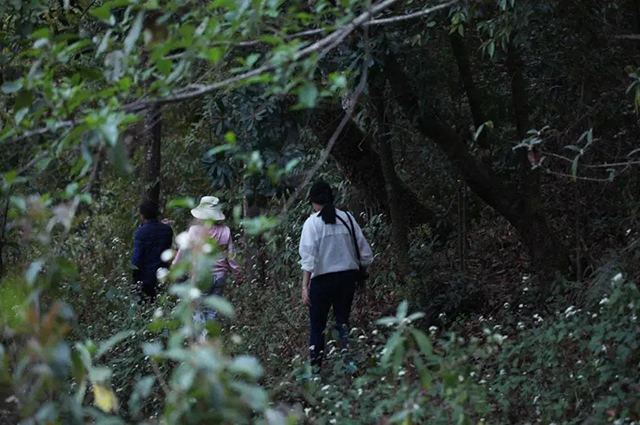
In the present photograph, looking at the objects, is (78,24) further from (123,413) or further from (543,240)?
(543,240)

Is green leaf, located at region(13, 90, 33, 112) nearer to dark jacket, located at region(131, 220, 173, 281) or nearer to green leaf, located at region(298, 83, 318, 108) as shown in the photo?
green leaf, located at region(298, 83, 318, 108)

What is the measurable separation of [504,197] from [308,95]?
575 centimetres

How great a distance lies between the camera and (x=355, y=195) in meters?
12.5

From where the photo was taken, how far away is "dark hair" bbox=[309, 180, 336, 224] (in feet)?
29.9

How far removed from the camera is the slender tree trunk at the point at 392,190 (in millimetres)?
10820

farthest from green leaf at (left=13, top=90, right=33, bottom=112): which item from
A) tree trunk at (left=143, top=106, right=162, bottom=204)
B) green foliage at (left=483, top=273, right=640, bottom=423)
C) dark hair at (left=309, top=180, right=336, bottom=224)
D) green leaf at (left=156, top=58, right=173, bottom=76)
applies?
tree trunk at (left=143, top=106, right=162, bottom=204)

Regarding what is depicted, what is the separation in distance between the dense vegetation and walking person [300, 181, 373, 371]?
0.32 metres

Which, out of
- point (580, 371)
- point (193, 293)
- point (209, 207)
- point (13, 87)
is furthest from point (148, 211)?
point (193, 293)

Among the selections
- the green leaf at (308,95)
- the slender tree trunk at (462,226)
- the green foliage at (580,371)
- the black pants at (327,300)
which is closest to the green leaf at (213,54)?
the green leaf at (308,95)

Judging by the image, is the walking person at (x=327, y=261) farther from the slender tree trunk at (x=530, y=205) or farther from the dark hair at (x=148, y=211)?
the dark hair at (x=148, y=211)

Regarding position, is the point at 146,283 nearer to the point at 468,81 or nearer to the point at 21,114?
the point at 468,81

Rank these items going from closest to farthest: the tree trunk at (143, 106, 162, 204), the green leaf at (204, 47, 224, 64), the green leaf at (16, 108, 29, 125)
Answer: the green leaf at (204, 47, 224, 64) < the green leaf at (16, 108, 29, 125) < the tree trunk at (143, 106, 162, 204)

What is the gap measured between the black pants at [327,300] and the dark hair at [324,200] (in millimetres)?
496

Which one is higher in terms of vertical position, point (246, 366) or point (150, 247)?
point (246, 366)
